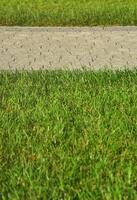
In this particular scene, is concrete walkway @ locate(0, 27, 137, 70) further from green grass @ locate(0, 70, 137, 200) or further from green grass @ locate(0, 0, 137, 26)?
green grass @ locate(0, 70, 137, 200)

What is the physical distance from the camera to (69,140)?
4461 millimetres

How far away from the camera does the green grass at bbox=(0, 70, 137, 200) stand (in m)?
3.49

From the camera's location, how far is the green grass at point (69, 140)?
3488mm

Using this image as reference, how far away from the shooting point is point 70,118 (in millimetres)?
5180

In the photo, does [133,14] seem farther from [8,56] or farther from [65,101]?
[65,101]

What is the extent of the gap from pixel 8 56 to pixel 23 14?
5467 mm

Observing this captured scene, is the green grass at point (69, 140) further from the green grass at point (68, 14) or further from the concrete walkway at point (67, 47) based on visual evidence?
the green grass at point (68, 14)

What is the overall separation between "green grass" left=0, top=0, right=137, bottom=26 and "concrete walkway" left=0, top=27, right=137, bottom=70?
0.98 metres

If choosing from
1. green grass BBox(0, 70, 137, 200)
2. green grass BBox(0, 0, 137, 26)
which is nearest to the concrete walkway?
green grass BBox(0, 0, 137, 26)

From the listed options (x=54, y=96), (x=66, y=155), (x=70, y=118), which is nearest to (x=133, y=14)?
(x=54, y=96)

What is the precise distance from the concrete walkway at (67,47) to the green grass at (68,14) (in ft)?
3.20

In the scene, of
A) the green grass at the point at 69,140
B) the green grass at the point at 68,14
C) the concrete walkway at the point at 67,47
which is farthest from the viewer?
the green grass at the point at 68,14

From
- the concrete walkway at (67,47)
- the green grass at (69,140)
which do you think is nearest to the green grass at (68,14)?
the concrete walkway at (67,47)

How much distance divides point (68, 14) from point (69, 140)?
11639 mm
